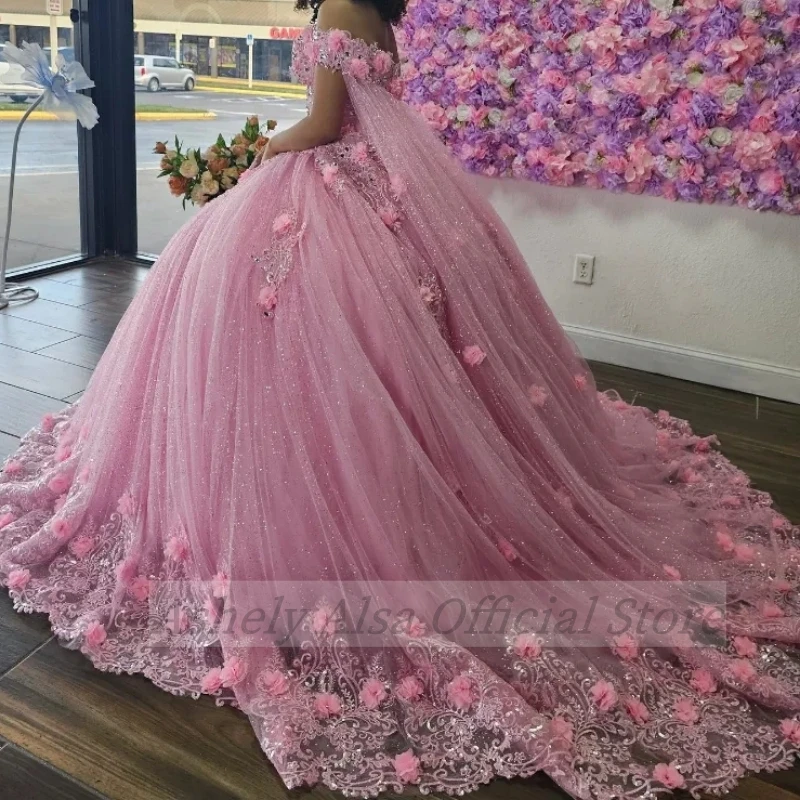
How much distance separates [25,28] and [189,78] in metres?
→ 0.86

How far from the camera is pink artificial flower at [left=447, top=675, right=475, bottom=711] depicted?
4.74 ft

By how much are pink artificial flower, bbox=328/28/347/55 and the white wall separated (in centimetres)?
164

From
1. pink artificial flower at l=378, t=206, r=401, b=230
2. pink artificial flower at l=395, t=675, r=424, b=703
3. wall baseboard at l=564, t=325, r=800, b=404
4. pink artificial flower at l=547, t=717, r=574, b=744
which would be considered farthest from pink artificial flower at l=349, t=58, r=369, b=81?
wall baseboard at l=564, t=325, r=800, b=404

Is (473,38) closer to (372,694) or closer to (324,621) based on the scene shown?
(324,621)

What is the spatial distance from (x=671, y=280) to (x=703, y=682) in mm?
1873

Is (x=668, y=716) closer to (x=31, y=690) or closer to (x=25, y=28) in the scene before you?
(x=31, y=690)

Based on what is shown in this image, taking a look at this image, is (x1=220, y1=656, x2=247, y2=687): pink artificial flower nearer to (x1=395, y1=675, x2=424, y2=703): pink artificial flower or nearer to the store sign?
(x1=395, y1=675, x2=424, y2=703): pink artificial flower

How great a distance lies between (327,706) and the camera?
56.7 inches

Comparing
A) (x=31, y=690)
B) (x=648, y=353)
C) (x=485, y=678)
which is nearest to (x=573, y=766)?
(x=485, y=678)

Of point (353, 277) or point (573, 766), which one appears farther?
point (353, 277)

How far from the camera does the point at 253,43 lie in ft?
13.8

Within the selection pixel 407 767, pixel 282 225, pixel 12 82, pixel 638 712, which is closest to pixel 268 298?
pixel 282 225

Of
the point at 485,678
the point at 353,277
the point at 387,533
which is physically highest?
the point at 353,277

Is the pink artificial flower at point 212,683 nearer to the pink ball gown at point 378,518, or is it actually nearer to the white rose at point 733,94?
the pink ball gown at point 378,518
